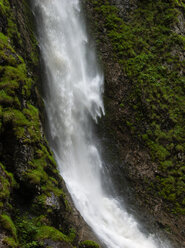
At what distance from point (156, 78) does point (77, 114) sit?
4910 mm

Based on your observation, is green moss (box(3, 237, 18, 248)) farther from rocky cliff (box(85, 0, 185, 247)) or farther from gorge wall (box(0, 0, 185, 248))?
rocky cliff (box(85, 0, 185, 247))

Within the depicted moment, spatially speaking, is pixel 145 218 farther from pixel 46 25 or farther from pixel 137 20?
pixel 137 20

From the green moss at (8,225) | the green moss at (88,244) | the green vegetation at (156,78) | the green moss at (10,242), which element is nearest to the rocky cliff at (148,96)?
the green vegetation at (156,78)

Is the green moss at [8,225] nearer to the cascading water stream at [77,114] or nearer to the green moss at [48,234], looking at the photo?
the green moss at [48,234]

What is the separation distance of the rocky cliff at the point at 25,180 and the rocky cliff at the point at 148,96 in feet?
17.8

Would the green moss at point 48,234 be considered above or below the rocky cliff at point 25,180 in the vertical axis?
below

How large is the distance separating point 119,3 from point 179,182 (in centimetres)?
1033

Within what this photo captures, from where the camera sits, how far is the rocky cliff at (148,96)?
1190cm

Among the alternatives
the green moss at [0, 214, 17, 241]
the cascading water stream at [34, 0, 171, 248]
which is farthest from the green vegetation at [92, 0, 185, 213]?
the green moss at [0, 214, 17, 241]

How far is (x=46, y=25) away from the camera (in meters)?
12.2

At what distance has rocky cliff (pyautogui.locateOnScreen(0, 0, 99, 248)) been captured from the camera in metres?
5.12

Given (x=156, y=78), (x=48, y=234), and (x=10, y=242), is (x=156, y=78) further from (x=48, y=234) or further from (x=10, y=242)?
(x=10, y=242)

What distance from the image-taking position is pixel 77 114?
37.8 feet

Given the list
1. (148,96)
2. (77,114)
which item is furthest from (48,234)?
(148,96)
